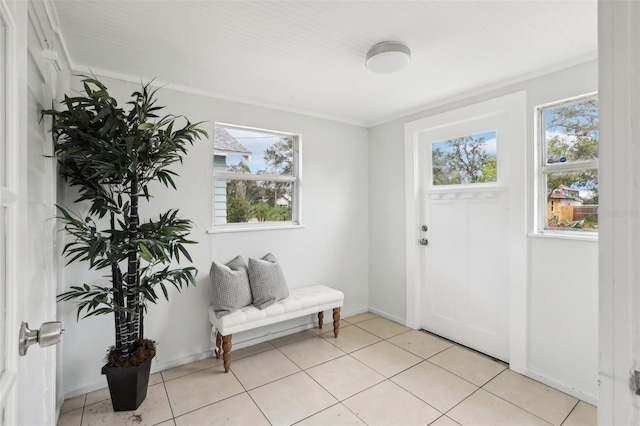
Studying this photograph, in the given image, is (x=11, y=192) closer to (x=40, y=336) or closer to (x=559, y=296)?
(x=40, y=336)

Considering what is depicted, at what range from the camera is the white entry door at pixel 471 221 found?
258 cm

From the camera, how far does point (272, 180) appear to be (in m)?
3.16

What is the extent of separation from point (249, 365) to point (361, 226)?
1.97m

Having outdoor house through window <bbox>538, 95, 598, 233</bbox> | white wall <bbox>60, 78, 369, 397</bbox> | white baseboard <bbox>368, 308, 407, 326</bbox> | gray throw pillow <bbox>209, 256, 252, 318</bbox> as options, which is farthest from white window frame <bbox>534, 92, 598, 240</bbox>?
gray throw pillow <bbox>209, 256, 252, 318</bbox>

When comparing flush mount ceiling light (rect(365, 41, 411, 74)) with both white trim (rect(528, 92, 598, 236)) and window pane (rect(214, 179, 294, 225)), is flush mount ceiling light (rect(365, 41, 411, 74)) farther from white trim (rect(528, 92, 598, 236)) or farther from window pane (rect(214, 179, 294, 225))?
window pane (rect(214, 179, 294, 225))

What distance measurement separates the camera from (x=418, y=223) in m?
3.31

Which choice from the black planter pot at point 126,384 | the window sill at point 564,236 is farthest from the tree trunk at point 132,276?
the window sill at point 564,236

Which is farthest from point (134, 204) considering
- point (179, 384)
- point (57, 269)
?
point (179, 384)

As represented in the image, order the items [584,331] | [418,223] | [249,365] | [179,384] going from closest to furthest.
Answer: [584,331] < [179,384] < [249,365] < [418,223]

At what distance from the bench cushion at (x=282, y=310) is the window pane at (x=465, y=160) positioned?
1624 millimetres

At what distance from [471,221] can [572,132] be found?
39.6 inches

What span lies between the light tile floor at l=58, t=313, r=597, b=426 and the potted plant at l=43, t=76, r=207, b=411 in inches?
11.4

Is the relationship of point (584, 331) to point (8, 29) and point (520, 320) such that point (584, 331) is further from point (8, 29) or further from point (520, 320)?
point (8, 29)

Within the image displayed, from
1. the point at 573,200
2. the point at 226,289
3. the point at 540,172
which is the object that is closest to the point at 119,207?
the point at 226,289
